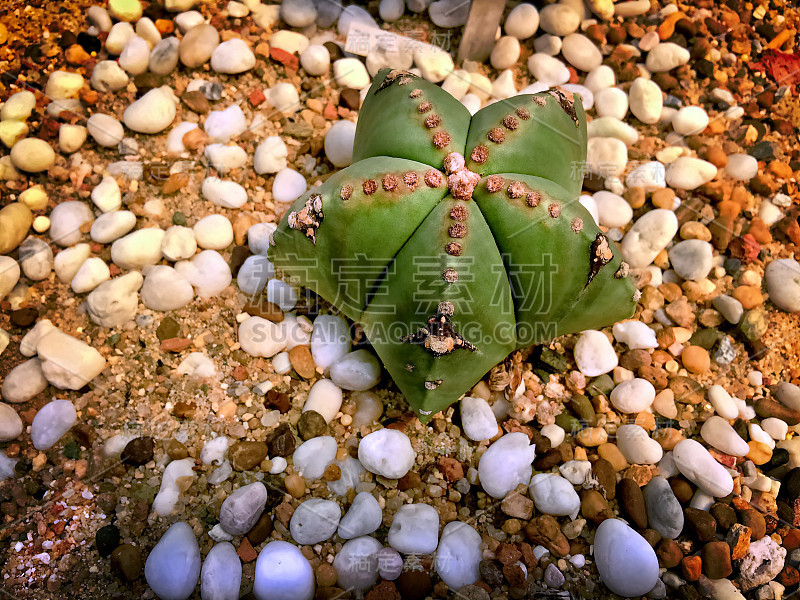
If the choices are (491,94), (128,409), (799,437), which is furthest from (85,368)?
(799,437)

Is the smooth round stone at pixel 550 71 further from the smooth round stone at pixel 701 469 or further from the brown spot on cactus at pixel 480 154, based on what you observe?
the smooth round stone at pixel 701 469

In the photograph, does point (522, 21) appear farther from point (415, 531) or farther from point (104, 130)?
point (415, 531)

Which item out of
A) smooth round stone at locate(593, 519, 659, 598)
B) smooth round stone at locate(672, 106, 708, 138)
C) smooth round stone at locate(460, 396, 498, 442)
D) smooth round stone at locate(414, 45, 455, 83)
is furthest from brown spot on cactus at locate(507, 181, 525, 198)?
smooth round stone at locate(672, 106, 708, 138)

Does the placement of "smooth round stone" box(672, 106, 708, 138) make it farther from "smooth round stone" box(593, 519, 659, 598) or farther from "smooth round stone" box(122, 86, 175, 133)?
"smooth round stone" box(122, 86, 175, 133)

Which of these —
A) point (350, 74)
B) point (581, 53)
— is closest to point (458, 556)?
point (350, 74)

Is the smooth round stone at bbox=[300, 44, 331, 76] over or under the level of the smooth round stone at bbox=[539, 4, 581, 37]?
Answer: under

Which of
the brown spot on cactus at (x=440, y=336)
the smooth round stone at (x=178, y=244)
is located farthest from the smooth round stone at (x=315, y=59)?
the brown spot on cactus at (x=440, y=336)
